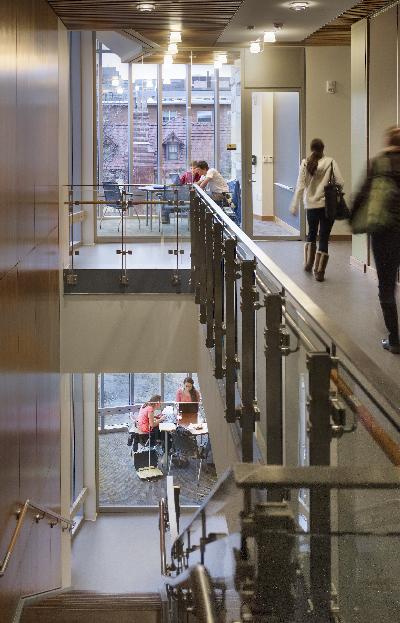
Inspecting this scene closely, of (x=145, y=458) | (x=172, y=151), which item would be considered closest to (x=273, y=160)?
(x=172, y=151)

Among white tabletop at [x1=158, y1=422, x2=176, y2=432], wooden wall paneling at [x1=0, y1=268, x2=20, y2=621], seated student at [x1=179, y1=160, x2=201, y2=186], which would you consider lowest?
white tabletop at [x1=158, y1=422, x2=176, y2=432]

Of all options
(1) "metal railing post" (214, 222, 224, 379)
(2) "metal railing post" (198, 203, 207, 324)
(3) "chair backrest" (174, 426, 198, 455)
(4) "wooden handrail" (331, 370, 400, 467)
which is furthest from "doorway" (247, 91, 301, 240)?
(4) "wooden handrail" (331, 370, 400, 467)

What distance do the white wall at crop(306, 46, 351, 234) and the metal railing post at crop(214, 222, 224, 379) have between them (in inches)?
343

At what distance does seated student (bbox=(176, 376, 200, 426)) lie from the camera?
62.4ft

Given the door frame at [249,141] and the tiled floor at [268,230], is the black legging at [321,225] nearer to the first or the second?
the door frame at [249,141]

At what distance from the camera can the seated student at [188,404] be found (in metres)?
19.0

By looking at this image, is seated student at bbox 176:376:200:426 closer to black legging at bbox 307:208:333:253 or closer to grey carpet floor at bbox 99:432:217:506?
grey carpet floor at bbox 99:432:217:506

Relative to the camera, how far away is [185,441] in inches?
734

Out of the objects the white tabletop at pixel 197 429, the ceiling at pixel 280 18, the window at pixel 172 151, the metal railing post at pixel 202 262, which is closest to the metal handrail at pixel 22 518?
the metal railing post at pixel 202 262

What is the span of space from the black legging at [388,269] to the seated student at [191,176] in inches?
251

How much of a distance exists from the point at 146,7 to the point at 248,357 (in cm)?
657

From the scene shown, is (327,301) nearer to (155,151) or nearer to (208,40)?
(208,40)

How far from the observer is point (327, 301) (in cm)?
977

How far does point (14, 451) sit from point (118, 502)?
434 inches
